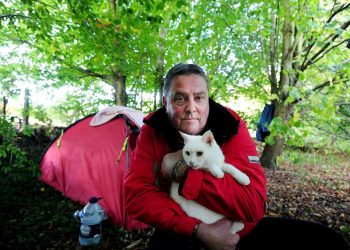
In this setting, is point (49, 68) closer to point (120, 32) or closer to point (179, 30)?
point (179, 30)

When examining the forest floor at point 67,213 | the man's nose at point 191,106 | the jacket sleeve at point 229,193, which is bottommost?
the forest floor at point 67,213

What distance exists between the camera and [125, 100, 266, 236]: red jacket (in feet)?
4.77

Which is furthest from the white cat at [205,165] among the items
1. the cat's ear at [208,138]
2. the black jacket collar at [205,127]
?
the black jacket collar at [205,127]

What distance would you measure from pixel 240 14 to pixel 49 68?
722 centimetres

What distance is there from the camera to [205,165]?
1.57 m

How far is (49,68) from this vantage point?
8.53 metres

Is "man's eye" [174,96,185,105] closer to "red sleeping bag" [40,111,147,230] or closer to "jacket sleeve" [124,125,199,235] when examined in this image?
"jacket sleeve" [124,125,199,235]

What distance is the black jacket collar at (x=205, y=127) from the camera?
1760 mm

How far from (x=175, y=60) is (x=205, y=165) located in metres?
6.64

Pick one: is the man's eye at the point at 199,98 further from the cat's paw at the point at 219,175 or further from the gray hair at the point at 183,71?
the cat's paw at the point at 219,175

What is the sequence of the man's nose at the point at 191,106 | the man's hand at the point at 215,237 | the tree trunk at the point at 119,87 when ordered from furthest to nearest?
the tree trunk at the point at 119,87, the man's nose at the point at 191,106, the man's hand at the point at 215,237

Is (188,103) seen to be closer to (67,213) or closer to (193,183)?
(193,183)

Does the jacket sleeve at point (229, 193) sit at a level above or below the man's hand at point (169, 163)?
below

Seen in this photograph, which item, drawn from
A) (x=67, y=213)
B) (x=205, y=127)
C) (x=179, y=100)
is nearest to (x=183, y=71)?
(x=179, y=100)
